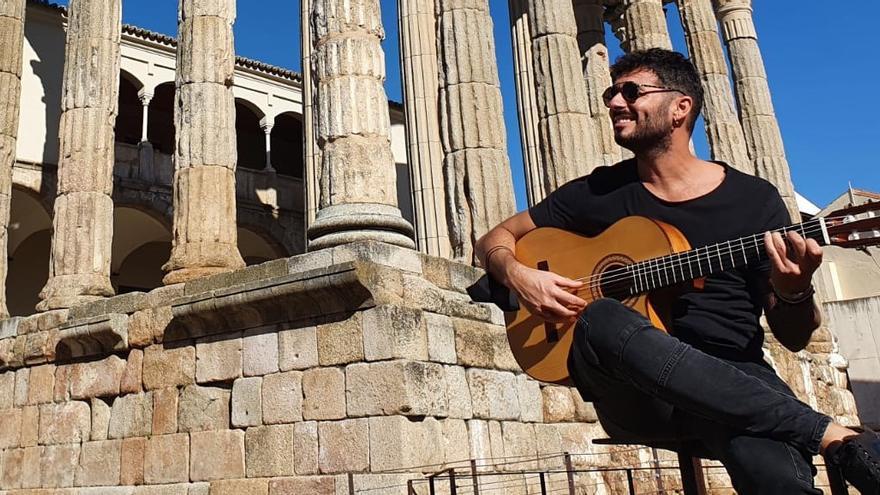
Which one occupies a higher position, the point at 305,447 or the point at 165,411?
the point at 165,411

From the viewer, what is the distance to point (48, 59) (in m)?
19.8

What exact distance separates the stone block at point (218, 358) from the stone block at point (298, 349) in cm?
61

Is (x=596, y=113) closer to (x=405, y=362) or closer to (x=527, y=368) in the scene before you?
(x=405, y=362)

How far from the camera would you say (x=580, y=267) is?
2529 millimetres

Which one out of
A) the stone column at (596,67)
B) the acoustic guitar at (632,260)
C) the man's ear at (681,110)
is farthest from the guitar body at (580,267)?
the stone column at (596,67)

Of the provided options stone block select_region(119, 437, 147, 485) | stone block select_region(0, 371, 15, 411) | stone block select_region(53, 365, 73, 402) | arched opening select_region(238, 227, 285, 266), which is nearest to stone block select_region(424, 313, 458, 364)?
stone block select_region(119, 437, 147, 485)

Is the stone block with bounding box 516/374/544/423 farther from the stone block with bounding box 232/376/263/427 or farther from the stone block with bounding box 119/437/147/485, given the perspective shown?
the stone block with bounding box 119/437/147/485

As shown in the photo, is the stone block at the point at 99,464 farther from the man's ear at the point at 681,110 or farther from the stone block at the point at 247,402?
the man's ear at the point at 681,110

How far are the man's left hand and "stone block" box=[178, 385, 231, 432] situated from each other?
6181 millimetres

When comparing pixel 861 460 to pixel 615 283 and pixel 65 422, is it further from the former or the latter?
pixel 65 422

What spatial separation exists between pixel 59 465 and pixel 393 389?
491cm

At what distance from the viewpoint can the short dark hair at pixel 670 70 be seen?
2584 millimetres

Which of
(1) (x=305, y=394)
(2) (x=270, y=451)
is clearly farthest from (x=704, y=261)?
(2) (x=270, y=451)

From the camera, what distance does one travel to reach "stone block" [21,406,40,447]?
9.47 meters
